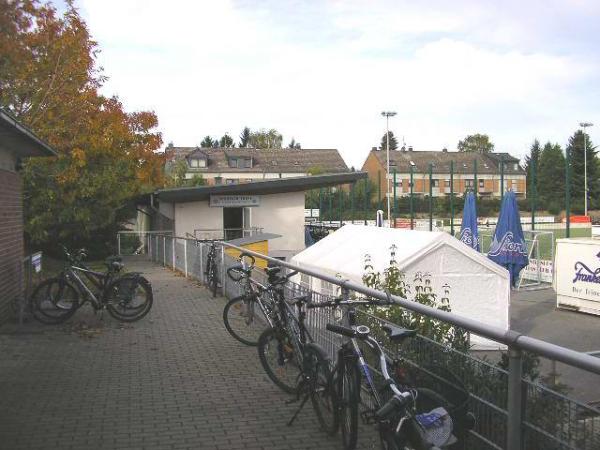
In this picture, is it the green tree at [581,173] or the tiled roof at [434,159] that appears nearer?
the green tree at [581,173]

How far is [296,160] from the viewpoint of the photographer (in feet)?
306

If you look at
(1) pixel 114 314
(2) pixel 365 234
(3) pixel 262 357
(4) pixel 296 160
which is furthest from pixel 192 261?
(4) pixel 296 160

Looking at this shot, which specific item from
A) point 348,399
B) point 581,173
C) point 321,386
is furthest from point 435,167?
point 348,399

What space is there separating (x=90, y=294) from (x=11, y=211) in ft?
6.59

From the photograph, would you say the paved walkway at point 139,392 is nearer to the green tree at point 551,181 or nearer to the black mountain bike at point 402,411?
the black mountain bike at point 402,411

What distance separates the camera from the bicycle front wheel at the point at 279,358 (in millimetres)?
5918

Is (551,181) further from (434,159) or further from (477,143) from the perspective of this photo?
(477,143)

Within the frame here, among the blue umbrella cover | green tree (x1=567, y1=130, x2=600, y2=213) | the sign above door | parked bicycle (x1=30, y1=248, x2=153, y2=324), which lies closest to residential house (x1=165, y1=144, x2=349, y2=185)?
green tree (x1=567, y1=130, x2=600, y2=213)

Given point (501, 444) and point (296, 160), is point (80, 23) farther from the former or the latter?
point (296, 160)

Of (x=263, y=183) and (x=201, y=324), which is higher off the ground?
(x=263, y=183)

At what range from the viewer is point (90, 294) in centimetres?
943

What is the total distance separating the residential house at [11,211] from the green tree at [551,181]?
33.2 m

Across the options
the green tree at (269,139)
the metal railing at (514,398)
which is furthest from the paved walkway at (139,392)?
the green tree at (269,139)

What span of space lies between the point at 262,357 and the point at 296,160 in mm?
87771
